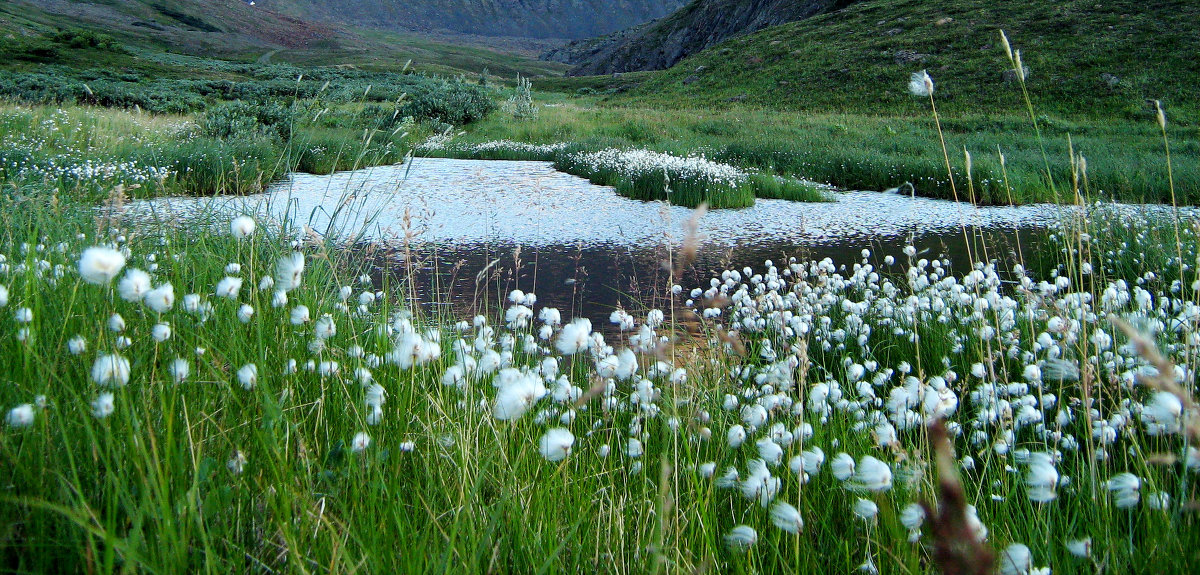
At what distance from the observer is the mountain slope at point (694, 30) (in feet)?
224

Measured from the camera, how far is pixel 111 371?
4.62 ft

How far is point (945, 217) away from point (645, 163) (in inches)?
171

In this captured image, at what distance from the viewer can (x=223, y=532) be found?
1.40 meters

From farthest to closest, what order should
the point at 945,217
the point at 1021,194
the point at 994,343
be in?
the point at 1021,194
the point at 945,217
the point at 994,343

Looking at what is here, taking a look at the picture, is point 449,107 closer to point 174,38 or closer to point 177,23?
point 174,38

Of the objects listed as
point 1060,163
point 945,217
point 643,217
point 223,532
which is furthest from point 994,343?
point 1060,163

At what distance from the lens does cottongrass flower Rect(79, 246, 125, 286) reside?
4.39ft

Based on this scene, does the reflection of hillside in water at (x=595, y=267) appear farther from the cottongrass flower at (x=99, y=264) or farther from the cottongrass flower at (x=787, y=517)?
the cottongrass flower at (x=787, y=517)

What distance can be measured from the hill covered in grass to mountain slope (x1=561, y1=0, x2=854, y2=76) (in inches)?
877

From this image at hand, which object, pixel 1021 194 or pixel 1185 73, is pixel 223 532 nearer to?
pixel 1021 194

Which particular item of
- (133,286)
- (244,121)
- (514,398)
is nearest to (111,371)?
(133,286)

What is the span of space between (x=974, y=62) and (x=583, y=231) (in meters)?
28.9

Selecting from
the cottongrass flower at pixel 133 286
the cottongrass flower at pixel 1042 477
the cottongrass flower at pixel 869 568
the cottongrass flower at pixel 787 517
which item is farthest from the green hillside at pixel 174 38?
the cottongrass flower at pixel 1042 477

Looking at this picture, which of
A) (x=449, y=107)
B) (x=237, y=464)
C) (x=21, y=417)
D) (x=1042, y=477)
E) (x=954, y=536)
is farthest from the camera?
(x=449, y=107)
